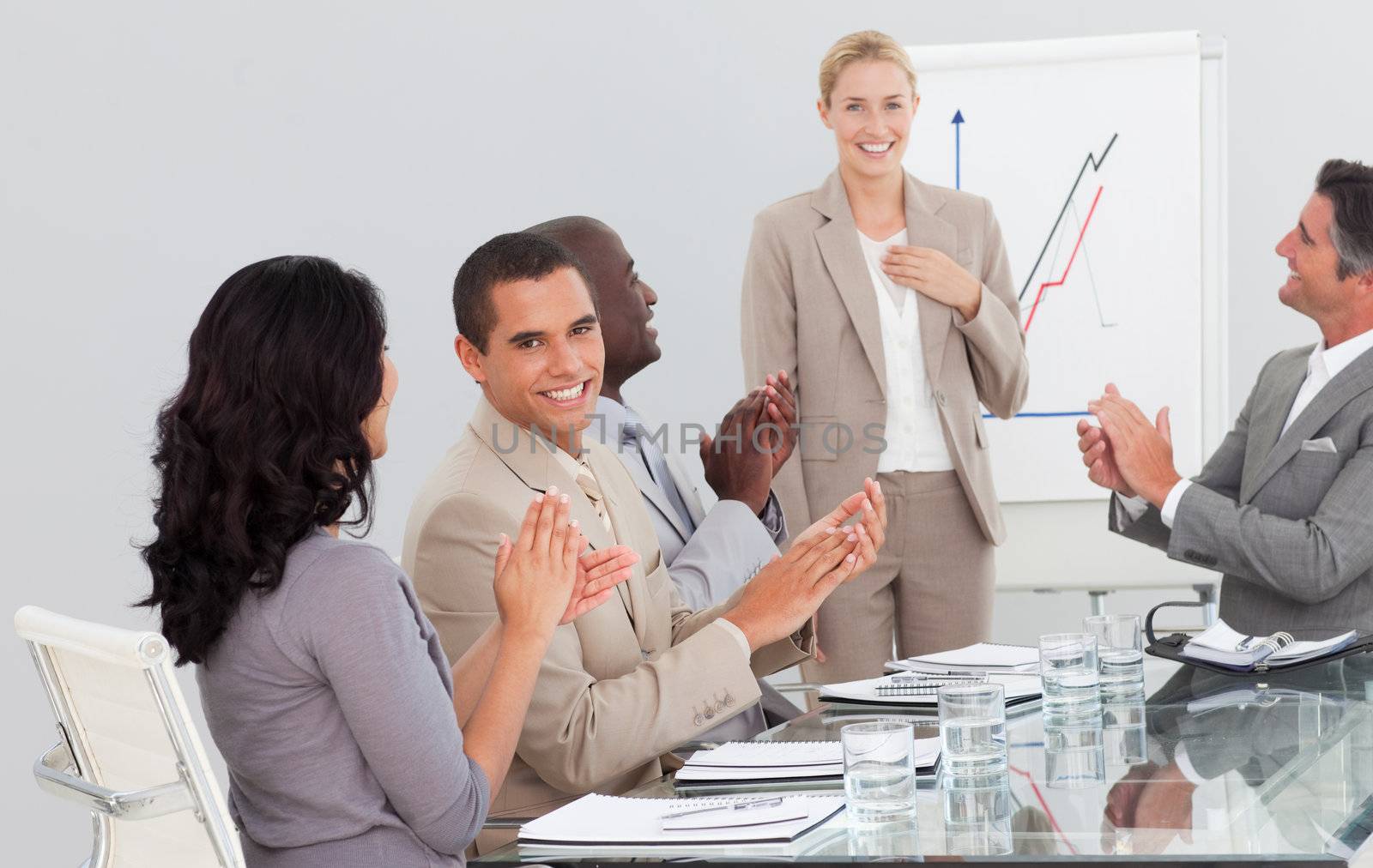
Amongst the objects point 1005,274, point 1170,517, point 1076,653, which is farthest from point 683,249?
point 1076,653

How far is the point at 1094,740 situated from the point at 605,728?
0.60m

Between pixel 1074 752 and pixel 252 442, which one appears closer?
pixel 252 442

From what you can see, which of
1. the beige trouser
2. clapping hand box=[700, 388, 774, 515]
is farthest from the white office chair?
the beige trouser

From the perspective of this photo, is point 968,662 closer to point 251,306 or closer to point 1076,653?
point 1076,653

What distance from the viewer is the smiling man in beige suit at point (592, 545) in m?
1.83

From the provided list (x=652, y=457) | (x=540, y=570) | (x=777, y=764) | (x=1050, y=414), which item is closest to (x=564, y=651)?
(x=540, y=570)

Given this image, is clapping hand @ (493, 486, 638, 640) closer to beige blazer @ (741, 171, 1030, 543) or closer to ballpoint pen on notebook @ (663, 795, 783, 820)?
ballpoint pen on notebook @ (663, 795, 783, 820)

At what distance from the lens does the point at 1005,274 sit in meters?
3.55

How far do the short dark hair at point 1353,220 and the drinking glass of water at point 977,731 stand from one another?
5.23 ft

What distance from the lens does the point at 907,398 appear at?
3395mm

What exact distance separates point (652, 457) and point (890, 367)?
2.92 ft

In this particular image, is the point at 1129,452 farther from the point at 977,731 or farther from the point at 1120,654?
the point at 977,731

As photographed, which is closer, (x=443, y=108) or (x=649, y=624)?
(x=649, y=624)

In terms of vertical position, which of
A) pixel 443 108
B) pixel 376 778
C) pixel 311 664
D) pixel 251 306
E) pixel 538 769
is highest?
pixel 443 108
